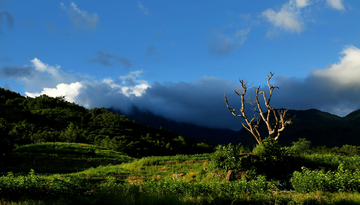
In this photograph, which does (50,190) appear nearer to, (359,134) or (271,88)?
(271,88)

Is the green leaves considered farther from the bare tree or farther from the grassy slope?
the grassy slope

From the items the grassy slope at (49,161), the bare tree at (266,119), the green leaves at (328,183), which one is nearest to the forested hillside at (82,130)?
the grassy slope at (49,161)

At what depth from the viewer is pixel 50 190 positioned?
340 inches

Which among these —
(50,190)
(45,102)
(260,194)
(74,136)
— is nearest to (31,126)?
(74,136)

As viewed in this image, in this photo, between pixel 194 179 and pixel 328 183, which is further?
pixel 194 179

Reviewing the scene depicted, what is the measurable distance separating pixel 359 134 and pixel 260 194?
658ft

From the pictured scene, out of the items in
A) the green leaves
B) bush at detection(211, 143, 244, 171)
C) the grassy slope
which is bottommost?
the grassy slope

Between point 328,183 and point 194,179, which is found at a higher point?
point 328,183

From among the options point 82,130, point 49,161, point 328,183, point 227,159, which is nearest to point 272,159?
point 227,159

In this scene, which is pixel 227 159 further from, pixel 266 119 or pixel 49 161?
pixel 49 161

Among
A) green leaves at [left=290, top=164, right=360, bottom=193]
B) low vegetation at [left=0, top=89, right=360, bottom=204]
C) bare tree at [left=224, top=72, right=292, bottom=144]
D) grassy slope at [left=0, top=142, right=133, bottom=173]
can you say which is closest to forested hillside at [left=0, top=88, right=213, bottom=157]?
grassy slope at [left=0, top=142, right=133, bottom=173]

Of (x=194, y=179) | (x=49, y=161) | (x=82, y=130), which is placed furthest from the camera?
(x=82, y=130)

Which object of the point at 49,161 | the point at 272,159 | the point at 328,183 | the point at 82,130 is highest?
the point at 82,130

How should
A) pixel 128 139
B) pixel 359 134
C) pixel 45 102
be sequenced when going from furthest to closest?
1. pixel 359 134
2. pixel 45 102
3. pixel 128 139
